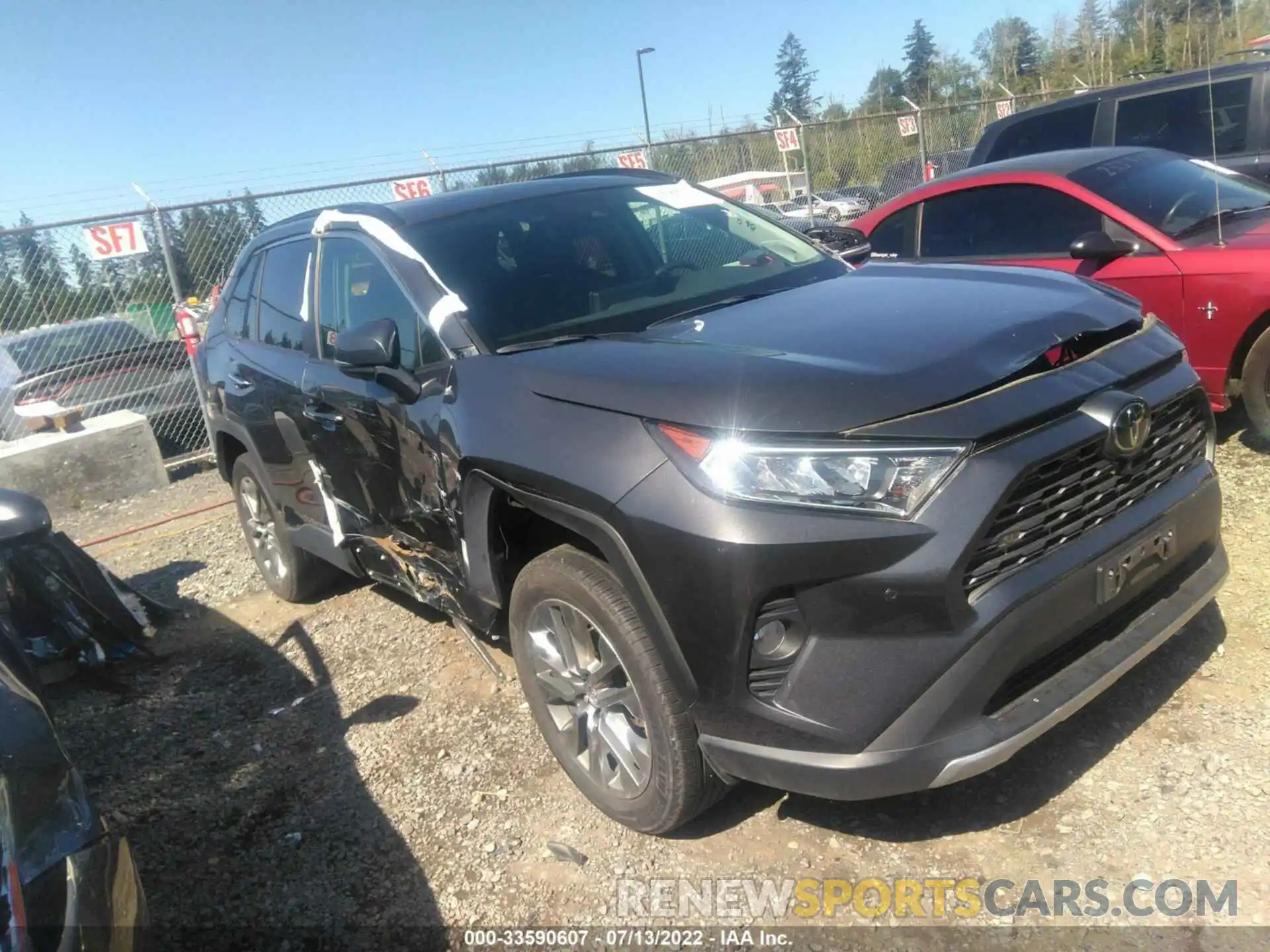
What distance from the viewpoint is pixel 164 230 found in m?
9.14

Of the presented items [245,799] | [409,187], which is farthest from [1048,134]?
[245,799]

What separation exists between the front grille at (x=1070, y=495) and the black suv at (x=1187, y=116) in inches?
223

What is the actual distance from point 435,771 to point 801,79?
324ft

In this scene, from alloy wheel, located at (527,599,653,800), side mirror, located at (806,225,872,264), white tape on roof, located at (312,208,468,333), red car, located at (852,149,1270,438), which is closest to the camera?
alloy wheel, located at (527,599,653,800)

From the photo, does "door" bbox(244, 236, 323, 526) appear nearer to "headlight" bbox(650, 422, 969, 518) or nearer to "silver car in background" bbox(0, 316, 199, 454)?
"headlight" bbox(650, 422, 969, 518)

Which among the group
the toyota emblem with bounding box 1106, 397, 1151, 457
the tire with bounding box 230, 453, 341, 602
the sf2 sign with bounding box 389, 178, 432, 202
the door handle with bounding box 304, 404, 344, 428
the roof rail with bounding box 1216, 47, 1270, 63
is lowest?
the tire with bounding box 230, 453, 341, 602

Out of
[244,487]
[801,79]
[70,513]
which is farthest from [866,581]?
[801,79]

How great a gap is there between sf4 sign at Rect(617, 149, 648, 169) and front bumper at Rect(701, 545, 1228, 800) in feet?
35.3

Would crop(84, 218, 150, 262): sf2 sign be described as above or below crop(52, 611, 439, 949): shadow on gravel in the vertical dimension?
above

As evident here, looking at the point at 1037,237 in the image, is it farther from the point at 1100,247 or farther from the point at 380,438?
the point at 380,438

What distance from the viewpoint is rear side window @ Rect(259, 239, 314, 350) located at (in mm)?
4230

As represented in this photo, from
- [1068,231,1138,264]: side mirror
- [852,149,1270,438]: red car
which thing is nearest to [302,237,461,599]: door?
[852,149,1270,438]: red car

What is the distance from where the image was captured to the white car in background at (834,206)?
18734 millimetres

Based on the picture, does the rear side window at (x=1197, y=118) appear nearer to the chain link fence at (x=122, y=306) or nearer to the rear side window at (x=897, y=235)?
the rear side window at (x=897, y=235)
